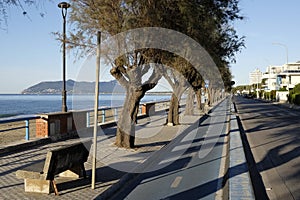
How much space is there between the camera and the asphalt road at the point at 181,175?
7547 millimetres

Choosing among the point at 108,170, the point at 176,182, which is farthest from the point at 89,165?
the point at 176,182

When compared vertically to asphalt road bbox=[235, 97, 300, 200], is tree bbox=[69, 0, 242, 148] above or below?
above

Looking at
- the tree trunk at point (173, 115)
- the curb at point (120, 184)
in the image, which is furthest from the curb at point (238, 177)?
the tree trunk at point (173, 115)

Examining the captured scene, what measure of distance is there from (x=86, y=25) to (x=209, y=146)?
6.21 metres

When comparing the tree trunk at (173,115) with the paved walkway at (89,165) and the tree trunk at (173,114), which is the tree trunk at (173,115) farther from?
the paved walkway at (89,165)

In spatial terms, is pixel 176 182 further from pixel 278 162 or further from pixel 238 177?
pixel 278 162

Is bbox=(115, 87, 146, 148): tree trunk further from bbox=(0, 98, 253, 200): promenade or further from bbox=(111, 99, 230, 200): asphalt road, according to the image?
bbox=(111, 99, 230, 200): asphalt road

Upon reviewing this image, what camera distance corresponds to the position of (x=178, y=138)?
16656mm

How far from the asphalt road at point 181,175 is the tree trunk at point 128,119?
1.16m

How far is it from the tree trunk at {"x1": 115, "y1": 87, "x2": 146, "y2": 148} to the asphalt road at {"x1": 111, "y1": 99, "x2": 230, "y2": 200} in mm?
1164

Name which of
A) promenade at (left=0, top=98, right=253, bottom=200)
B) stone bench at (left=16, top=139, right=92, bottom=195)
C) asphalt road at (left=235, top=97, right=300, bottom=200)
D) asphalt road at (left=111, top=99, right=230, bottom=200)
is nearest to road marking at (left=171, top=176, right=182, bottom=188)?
asphalt road at (left=111, top=99, right=230, bottom=200)

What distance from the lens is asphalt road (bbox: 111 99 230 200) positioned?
24.8ft

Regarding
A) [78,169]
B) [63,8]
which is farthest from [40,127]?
[78,169]

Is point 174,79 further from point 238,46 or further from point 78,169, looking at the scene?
point 78,169
